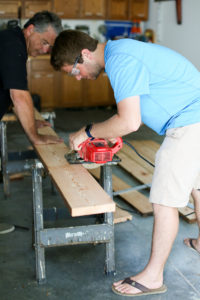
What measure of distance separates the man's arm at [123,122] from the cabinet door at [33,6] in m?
5.87

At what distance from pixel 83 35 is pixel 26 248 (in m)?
1.60

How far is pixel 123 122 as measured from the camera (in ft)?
6.98

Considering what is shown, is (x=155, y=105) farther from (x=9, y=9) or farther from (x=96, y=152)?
(x=9, y=9)

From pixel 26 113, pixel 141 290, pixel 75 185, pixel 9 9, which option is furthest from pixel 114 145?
pixel 9 9

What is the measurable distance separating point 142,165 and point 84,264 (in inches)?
76.2

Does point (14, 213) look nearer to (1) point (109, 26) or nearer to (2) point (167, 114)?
(2) point (167, 114)

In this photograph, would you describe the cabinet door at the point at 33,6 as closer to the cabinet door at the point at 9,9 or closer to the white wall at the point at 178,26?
the cabinet door at the point at 9,9

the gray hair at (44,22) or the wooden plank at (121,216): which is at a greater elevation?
the gray hair at (44,22)

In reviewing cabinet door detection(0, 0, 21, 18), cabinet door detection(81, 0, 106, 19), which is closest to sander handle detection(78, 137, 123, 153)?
cabinet door detection(0, 0, 21, 18)

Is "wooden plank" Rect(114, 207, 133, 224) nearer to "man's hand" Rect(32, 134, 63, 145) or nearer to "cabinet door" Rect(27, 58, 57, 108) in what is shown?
"man's hand" Rect(32, 134, 63, 145)

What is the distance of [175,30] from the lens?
7.57 metres

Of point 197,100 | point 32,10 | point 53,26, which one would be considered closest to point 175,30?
point 32,10

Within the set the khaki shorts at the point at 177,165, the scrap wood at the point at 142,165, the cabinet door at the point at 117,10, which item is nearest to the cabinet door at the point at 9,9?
the cabinet door at the point at 117,10

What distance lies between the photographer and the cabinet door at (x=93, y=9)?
7887mm
